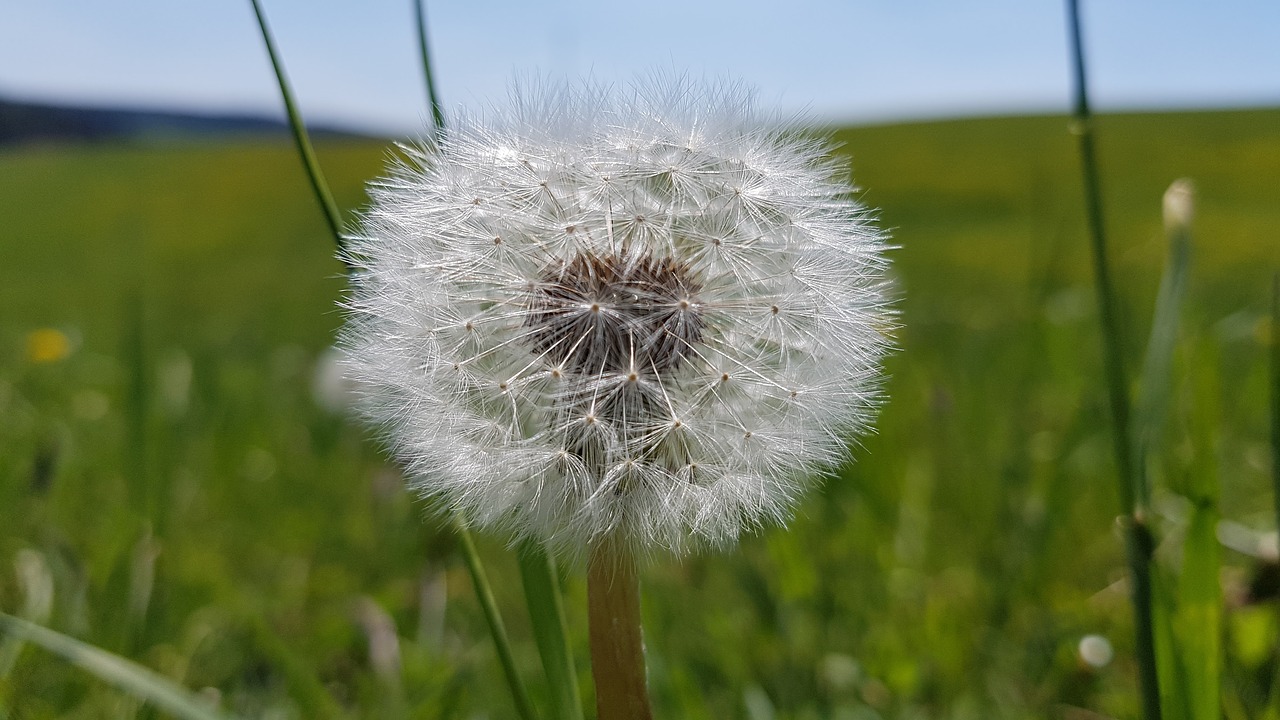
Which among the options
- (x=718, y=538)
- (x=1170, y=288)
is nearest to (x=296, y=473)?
(x=718, y=538)

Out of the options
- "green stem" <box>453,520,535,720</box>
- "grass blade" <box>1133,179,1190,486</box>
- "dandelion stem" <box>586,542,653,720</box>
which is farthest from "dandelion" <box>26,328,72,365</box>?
"grass blade" <box>1133,179,1190,486</box>

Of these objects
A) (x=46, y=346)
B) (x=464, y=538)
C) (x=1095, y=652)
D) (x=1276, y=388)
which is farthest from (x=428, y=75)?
(x=46, y=346)

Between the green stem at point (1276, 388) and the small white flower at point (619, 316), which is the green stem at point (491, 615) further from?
the green stem at point (1276, 388)

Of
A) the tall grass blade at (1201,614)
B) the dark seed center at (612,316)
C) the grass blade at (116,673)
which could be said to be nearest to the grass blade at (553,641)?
the dark seed center at (612,316)

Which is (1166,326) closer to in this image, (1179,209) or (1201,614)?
(1179,209)

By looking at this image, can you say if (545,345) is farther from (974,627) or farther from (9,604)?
(9,604)

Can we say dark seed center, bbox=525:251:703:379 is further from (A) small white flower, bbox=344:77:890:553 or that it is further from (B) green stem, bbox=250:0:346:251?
(B) green stem, bbox=250:0:346:251

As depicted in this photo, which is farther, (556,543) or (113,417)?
(113,417)
